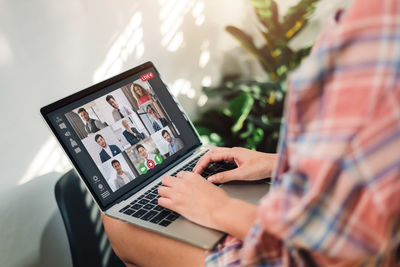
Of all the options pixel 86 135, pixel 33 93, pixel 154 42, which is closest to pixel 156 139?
pixel 86 135

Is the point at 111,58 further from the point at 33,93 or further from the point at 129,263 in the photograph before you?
the point at 129,263

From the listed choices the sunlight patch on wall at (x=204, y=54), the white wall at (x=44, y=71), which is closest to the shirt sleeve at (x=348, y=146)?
the white wall at (x=44, y=71)

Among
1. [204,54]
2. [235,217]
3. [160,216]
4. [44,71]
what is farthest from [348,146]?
[204,54]

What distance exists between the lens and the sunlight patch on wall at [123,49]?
1523 mm

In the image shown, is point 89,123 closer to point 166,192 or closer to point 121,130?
point 121,130

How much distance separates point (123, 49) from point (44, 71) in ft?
1.26

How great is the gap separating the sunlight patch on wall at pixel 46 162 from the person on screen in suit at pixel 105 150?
0.43m

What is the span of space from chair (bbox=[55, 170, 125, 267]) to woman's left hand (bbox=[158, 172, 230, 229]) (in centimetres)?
36

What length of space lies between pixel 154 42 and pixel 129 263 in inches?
43.3

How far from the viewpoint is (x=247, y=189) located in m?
0.96

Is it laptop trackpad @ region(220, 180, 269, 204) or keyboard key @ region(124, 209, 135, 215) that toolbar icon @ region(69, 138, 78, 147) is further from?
laptop trackpad @ region(220, 180, 269, 204)

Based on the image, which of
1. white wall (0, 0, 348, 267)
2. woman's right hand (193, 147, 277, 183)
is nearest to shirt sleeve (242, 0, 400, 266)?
woman's right hand (193, 147, 277, 183)

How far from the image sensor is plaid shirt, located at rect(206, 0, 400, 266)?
449mm

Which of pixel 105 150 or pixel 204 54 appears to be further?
pixel 204 54
